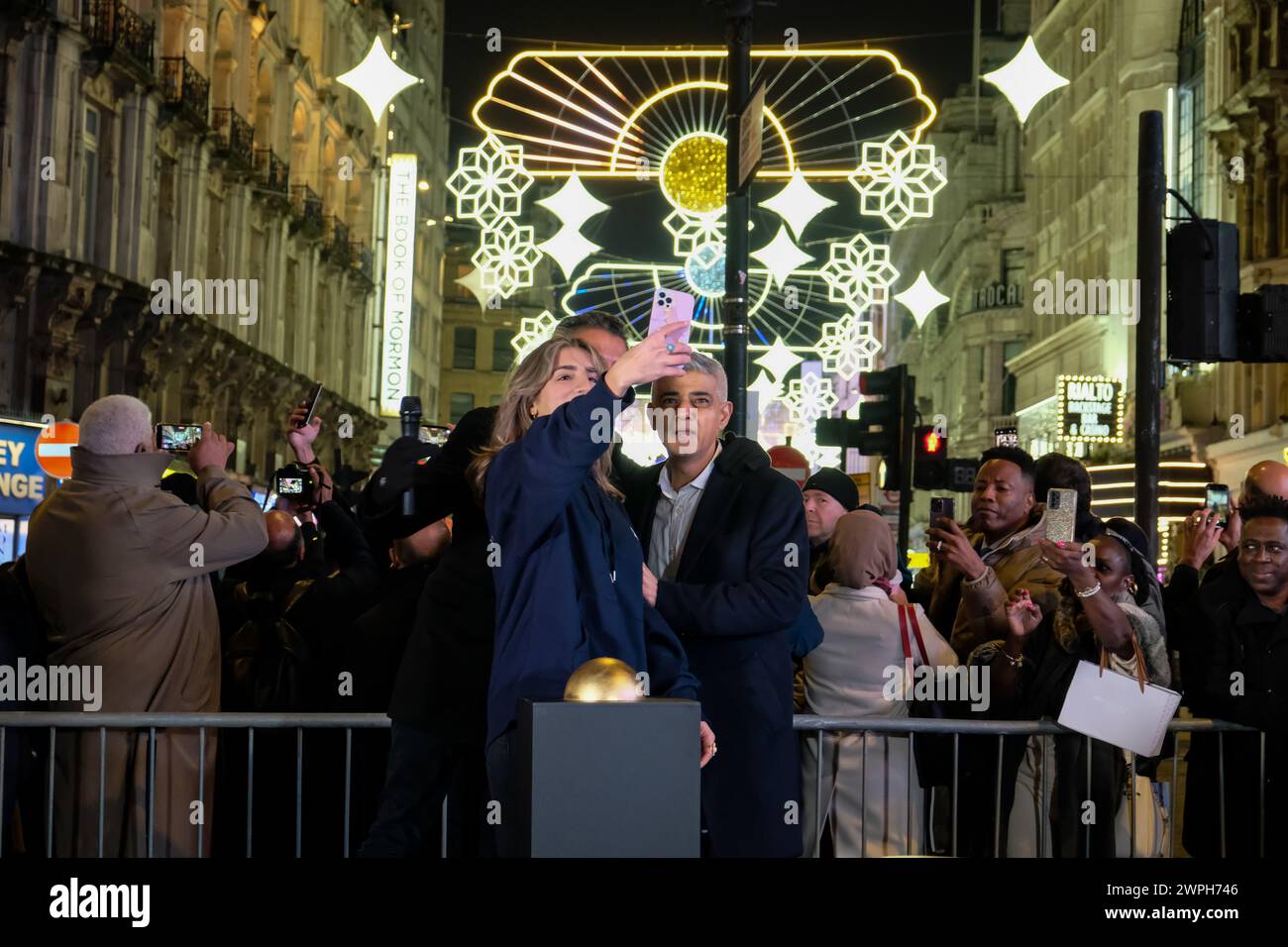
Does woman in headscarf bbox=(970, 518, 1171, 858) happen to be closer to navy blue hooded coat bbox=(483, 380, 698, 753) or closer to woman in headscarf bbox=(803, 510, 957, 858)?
woman in headscarf bbox=(803, 510, 957, 858)

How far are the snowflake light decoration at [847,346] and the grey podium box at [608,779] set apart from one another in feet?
48.5

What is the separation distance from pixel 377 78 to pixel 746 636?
9.94 meters

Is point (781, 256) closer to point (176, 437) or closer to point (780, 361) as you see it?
point (780, 361)

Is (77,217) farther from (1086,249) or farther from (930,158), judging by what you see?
(1086,249)

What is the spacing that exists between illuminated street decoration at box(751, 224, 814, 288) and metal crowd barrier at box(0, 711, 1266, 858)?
34.4 feet

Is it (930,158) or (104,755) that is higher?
(930,158)

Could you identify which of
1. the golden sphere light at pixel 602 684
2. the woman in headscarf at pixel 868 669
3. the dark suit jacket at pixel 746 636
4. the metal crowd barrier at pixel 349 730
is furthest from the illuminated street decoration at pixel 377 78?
the golden sphere light at pixel 602 684

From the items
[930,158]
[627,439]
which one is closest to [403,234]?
[627,439]

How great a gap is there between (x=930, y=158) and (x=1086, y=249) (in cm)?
3970

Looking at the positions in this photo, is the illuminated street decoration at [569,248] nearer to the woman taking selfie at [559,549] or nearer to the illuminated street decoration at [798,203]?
the illuminated street decoration at [798,203]

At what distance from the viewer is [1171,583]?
938 centimetres

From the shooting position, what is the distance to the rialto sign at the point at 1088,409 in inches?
1650

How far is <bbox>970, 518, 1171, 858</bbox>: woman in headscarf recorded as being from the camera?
6.27 metres

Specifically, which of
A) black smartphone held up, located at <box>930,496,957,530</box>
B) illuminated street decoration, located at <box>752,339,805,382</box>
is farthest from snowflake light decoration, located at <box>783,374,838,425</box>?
black smartphone held up, located at <box>930,496,957,530</box>
